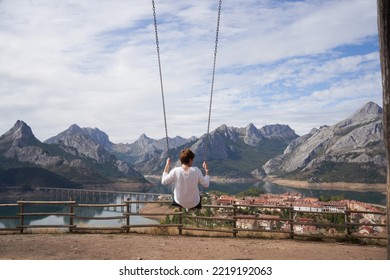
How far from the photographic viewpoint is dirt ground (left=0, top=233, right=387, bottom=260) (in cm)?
806

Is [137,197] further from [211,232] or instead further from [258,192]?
[211,232]

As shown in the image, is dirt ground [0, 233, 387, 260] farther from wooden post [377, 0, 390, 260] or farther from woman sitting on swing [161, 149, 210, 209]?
wooden post [377, 0, 390, 260]

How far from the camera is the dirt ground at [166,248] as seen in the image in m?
8.06

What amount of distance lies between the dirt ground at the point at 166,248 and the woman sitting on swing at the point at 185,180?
2080 mm

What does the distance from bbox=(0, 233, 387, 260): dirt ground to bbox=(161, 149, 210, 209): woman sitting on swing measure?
2080 mm

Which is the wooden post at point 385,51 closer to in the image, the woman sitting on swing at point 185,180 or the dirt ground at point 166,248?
the woman sitting on swing at point 185,180

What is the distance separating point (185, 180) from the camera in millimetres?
6168

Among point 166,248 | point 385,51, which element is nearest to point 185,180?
point 166,248

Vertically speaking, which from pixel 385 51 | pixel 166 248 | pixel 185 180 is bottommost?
pixel 166 248

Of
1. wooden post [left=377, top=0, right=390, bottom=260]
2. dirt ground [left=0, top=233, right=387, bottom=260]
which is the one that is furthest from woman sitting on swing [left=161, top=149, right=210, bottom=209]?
wooden post [left=377, top=0, right=390, bottom=260]

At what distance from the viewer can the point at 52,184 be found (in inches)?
5861

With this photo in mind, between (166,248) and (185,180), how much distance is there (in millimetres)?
3697

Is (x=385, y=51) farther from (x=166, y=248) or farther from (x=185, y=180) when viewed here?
(x=166, y=248)

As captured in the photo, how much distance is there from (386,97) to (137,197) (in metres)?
139
